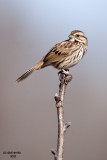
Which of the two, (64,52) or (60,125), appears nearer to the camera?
(60,125)

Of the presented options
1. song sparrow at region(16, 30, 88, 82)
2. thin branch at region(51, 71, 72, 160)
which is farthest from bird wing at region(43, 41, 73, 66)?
thin branch at region(51, 71, 72, 160)

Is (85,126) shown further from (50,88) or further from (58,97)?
(58,97)

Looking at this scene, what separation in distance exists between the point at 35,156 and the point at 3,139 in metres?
0.13

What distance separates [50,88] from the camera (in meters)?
1.01

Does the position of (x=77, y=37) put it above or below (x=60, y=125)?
above

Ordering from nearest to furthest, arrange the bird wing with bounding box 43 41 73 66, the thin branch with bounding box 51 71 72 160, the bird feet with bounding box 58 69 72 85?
the thin branch with bounding box 51 71 72 160, the bird feet with bounding box 58 69 72 85, the bird wing with bounding box 43 41 73 66

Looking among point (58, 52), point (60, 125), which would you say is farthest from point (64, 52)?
point (60, 125)

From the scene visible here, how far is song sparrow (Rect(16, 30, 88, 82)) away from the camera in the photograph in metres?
0.88

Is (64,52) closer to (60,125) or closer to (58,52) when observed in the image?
(58,52)

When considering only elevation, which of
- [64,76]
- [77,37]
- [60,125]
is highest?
[77,37]

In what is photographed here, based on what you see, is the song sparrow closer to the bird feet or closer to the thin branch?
the bird feet

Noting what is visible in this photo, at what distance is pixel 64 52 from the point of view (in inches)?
35.9

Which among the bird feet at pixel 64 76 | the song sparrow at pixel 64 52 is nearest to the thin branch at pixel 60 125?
the bird feet at pixel 64 76

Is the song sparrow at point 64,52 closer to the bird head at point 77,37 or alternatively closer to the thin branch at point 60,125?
the bird head at point 77,37
